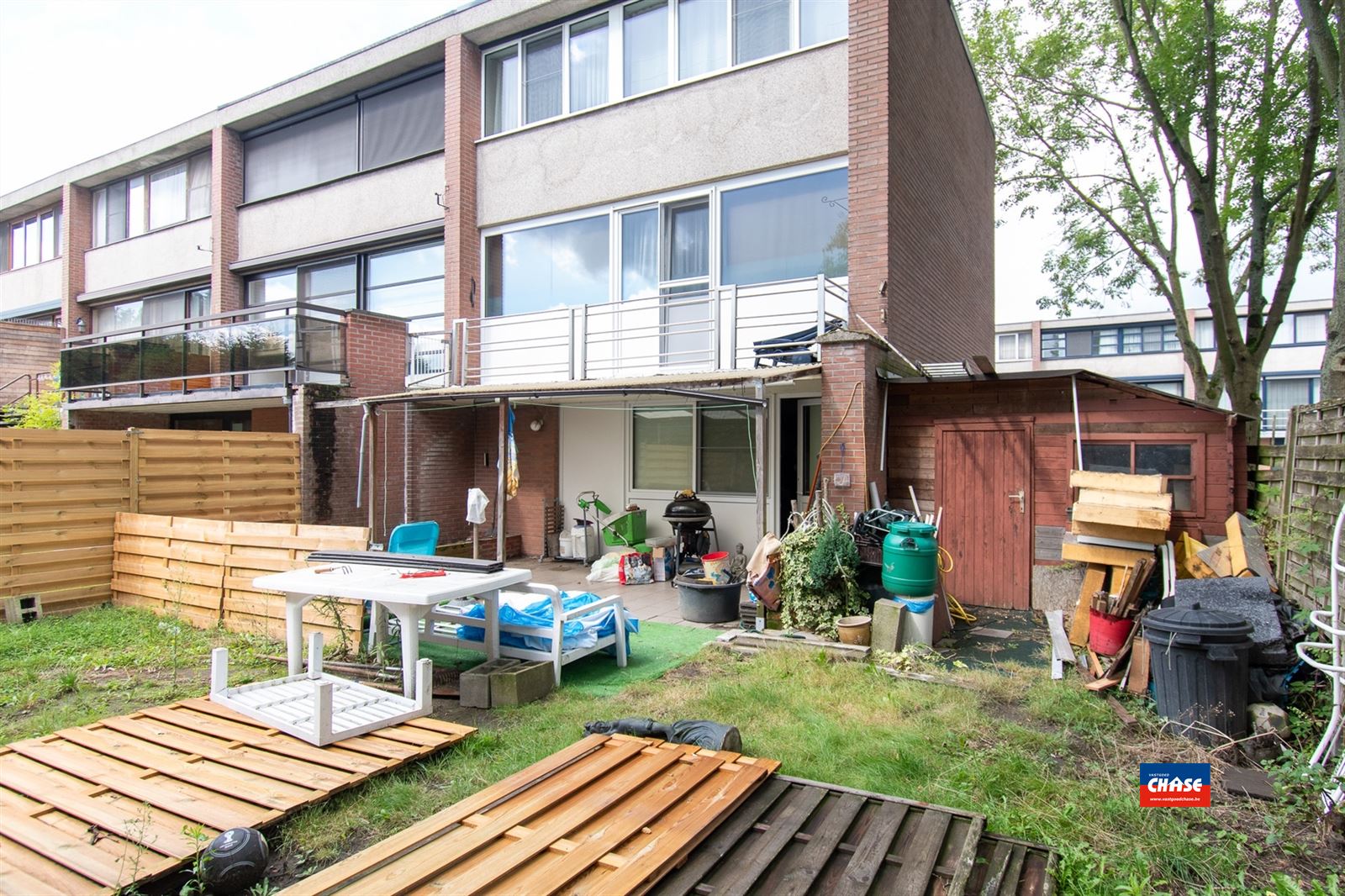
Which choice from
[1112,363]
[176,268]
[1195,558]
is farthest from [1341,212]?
[1112,363]

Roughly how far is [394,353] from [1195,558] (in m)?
11.1

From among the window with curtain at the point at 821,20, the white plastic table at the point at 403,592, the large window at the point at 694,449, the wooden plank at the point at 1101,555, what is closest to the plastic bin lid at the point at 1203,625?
the wooden plank at the point at 1101,555

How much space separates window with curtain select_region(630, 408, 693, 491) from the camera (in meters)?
11.4

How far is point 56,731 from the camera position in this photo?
479 cm

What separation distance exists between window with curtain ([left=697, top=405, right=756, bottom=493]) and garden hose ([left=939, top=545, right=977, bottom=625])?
115 inches

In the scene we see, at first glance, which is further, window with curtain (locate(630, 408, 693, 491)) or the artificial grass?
window with curtain (locate(630, 408, 693, 491))

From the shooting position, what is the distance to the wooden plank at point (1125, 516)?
681cm

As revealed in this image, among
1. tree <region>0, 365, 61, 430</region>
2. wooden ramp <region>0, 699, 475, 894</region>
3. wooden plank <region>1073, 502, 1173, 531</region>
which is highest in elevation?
tree <region>0, 365, 61, 430</region>

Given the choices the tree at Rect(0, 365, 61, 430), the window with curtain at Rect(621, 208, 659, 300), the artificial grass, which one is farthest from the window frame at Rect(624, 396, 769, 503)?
the tree at Rect(0, 365, 61, 430)

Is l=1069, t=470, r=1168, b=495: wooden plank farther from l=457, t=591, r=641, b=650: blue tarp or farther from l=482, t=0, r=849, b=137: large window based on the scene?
l=482, t=0, r=849, b=137: large window

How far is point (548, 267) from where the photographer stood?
12.2 metres

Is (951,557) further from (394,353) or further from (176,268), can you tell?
(176,268)

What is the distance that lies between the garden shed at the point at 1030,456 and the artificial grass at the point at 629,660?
3.39 metres

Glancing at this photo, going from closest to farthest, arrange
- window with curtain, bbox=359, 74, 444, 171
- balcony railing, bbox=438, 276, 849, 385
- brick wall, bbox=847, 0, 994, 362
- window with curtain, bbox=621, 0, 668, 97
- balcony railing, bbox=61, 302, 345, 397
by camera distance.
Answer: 1. brick wall, bbox=847, 0, 994, 362
2. balcony railing, bbox=438, 276, 849, 385
3. balcony railing, bbox=61, 302, 345, 397
4. window with curtain, bbox=621, 0, 668, 97
5. window with curtain, bbox=359, 74, 444, 171
